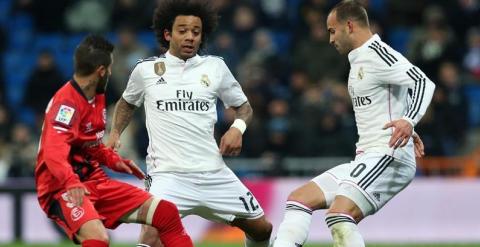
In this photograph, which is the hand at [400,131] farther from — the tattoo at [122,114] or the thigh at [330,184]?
the tattoo at [122,114]

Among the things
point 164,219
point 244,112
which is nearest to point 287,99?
point 244,112

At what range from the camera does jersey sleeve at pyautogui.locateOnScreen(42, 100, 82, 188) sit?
7.05 metres

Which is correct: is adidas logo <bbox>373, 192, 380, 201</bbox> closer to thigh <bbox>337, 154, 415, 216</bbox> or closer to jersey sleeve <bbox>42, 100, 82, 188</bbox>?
thigh <bbox>337, 154, 415, 216</bbox>

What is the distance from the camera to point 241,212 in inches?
312

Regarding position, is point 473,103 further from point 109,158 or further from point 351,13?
point 109,158

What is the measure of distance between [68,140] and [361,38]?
2.13 m

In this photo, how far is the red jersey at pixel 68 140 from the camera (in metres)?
7.08

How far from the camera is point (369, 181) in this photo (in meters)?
7.59

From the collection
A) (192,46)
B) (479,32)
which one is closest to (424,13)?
(479,32)

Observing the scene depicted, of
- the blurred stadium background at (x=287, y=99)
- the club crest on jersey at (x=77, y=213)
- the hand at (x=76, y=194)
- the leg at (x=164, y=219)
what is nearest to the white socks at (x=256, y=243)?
the leg at (x=164, y=219)

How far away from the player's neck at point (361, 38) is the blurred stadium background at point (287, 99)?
5.49 m

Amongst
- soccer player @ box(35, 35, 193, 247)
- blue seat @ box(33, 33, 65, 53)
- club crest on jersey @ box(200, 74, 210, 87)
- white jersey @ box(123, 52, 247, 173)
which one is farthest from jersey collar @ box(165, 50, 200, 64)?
blue seat @ box(33, 33, 65, 53)

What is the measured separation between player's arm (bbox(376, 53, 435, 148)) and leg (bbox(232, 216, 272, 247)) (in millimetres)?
1250

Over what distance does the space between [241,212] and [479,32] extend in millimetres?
9200
